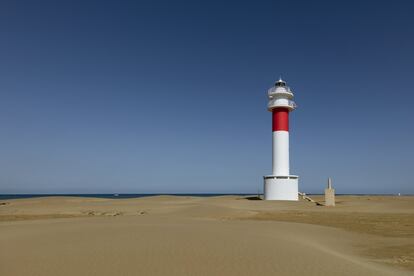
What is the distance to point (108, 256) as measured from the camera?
8.95 metres

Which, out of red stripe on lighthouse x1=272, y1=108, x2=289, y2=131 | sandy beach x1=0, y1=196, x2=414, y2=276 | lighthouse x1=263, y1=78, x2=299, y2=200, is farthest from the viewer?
red stripe on lighthouse x1=272, y1=108, x2=289, y2=131

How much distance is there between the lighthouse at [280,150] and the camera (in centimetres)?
3581

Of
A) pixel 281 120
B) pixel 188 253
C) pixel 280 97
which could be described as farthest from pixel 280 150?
pixel 188 253

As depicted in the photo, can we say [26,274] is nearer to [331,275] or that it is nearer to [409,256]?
[331,275]

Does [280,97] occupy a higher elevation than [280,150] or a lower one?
higher

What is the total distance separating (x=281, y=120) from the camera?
37.3 m

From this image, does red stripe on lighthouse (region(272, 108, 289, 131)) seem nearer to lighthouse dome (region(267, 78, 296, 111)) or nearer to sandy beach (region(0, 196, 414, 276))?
lighthouse dome (region(267, 78, 296, 111))

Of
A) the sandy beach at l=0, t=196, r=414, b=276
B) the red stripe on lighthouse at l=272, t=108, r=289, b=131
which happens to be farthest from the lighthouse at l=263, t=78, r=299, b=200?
the sandy beach at l=0, t=196, r=414, b=276

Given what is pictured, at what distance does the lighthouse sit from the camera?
35.8m

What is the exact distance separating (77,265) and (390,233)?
1280cm

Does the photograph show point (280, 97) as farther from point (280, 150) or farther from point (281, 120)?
point (280, 150)

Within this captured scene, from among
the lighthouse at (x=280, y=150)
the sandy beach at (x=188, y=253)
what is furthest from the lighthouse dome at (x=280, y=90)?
the sandy beach at (x=188, y=253)

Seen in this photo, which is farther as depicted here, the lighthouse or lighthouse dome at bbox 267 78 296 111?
lighthouse dome at bbox 267 78 296 111

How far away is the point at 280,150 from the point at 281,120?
122 inches
